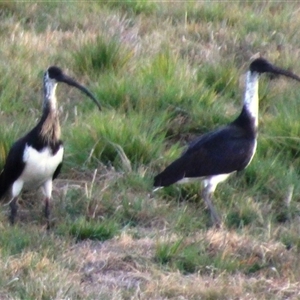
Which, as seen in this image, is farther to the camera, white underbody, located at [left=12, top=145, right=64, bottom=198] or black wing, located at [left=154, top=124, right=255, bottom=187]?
black wing, located at [left=154, top=124, right=255, bottom=187]

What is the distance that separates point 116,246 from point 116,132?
157 centimetres

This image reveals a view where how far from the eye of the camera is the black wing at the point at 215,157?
8.70 m

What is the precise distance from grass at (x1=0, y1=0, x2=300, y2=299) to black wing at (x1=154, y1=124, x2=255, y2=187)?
0.84 feet

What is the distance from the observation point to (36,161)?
8312 millimetres

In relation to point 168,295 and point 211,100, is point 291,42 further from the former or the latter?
point 168,295

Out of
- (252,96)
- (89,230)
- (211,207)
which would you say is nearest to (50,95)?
(89,230)

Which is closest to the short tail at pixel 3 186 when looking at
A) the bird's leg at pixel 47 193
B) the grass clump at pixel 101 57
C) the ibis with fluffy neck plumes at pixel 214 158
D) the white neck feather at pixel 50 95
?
the bird's leg at pixel 47 193

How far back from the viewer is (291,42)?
12078 mm

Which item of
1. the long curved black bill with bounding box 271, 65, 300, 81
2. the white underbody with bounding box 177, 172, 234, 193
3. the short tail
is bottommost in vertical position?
the short tail

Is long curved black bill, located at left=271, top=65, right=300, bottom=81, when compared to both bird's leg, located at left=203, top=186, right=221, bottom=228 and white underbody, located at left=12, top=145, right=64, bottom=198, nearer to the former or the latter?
bird's leg, located at left=203, top=186, right=221, bottom=228

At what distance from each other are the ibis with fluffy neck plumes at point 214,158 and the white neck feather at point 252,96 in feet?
0.20

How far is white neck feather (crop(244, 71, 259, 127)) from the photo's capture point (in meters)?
9.10

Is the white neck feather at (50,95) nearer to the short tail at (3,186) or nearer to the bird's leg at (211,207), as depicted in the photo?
the short tail at (3,186)

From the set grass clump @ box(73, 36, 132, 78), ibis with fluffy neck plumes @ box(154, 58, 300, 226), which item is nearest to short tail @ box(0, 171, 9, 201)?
ibis with fluffy neck plumes @ box(154, 58, 300, 226)
